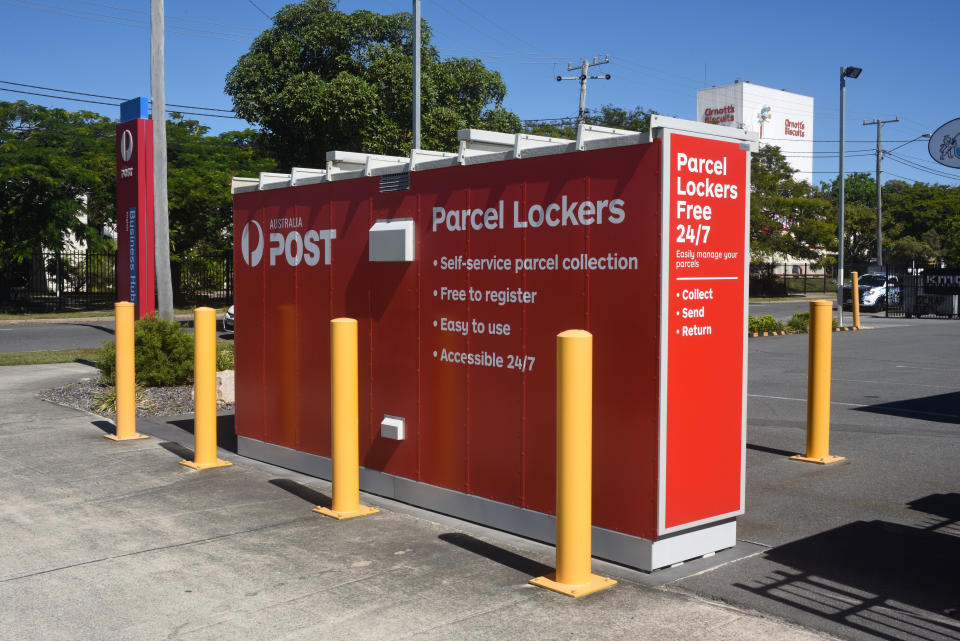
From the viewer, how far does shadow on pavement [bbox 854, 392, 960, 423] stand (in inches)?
447

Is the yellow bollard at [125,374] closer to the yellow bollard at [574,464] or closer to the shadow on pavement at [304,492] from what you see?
the shadow on pavement at [304,492]

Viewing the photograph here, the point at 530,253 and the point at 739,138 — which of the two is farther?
the point at 530,253

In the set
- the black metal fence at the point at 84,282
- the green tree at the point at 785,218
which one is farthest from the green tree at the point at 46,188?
the green tree at the point at 785,218

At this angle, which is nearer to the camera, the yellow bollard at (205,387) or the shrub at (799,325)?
the yellow bollard at (205,387)

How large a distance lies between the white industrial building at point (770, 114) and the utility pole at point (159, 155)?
84.7 meters

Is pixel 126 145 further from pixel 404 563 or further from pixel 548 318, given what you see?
pixel 404 563

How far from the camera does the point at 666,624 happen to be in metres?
4.74

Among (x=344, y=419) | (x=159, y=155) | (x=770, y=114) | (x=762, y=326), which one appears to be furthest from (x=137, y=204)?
(x=770, y=114)

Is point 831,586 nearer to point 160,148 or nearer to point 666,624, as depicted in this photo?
point 666,624

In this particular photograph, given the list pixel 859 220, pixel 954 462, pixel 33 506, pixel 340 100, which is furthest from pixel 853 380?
pixel 859 220

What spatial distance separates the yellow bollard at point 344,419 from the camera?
6852 millimetres

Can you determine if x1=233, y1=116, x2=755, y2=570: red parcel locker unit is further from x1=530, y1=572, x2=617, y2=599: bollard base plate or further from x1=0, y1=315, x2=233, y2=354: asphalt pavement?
x1=0, y1=315, x2=233, y2=354: asphalt pavement

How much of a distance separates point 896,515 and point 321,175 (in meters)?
5.47

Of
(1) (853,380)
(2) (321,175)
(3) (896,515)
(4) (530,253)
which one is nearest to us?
(4) (530,253)
